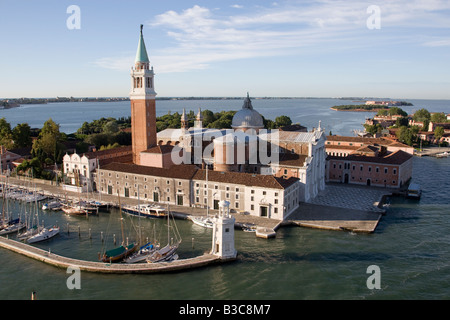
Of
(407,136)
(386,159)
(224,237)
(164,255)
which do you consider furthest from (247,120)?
(407,136)

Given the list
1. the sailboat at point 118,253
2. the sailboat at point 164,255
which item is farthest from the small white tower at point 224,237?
the sailboat at point 118,253

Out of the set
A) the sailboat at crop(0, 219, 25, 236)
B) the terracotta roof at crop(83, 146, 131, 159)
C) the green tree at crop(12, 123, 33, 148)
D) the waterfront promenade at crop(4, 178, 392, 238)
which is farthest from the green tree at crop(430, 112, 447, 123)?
the sailboat at crop(0, 219, 25, 236)

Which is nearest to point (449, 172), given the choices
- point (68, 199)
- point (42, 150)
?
point (68, 199)

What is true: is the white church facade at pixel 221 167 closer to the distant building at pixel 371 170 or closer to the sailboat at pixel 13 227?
the distant building at pixel 371 170

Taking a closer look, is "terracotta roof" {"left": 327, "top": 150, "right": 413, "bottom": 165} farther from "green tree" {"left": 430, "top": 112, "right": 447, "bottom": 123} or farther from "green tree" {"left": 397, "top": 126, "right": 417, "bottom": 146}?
"green tree" {"left": 430, "top": 112, "right": 447, "bottom": 123}
